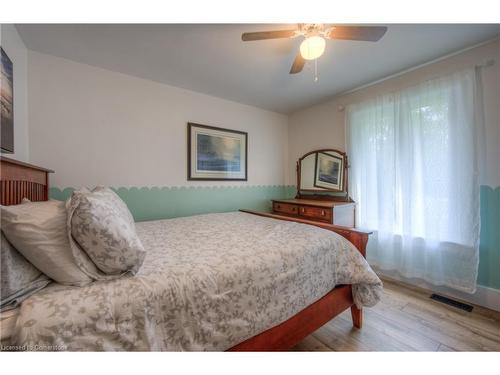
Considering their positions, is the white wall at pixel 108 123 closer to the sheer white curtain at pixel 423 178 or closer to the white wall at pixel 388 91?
the white wall at pixel 388 91

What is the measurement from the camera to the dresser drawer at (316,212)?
235 cm

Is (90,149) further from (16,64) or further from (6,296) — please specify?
(6,296)

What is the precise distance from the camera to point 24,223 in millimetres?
695

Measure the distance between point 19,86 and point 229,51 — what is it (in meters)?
1.77

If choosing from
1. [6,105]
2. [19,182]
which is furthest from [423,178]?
[6,105]

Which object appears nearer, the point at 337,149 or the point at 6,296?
the point at 6,296

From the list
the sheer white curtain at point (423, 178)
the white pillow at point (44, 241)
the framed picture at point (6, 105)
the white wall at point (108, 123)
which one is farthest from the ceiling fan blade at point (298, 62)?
the framed picture at point (6, 105)

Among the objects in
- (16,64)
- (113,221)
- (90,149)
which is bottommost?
(113,221)

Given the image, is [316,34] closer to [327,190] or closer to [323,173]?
[323,173]

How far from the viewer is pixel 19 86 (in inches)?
63.3

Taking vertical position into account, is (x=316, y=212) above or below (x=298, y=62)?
below

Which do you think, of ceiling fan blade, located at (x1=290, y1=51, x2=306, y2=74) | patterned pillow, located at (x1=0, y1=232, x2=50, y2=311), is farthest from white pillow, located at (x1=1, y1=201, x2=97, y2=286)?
ceiling fan blade, located at (x1=290, y1=51, x2=306, y2=74)
